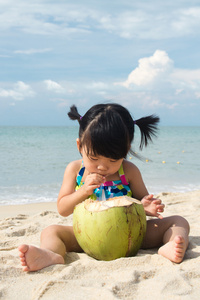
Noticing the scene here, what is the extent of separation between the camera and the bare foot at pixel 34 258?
216 cm

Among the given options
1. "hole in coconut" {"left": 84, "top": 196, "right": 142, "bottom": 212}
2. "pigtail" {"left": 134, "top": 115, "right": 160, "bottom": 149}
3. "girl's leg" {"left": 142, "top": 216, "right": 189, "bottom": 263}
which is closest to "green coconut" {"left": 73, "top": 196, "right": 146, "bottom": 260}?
"hole in coconut" {"left": 84, "top": 196, "right": 142, "bottom": 212}

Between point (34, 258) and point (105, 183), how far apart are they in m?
0.80

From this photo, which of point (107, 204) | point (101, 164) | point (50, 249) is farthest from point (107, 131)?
point (50, 249)

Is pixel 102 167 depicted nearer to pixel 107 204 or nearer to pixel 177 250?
pixel 107 204

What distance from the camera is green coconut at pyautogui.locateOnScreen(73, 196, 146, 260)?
7.43 feet

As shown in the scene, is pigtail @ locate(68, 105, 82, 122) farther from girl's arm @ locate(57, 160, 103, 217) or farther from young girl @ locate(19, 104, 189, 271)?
girl's arm @ locate(57, 160, 103, 217)

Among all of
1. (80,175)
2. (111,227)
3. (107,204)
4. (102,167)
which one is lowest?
(111,227)

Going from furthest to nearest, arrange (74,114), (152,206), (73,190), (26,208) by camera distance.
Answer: (26,208) < (74,114) < (73,190) < (152,206)

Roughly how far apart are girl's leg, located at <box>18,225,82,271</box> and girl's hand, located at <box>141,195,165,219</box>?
62cm

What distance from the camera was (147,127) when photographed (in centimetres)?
299

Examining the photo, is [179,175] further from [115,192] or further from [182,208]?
[115,192]

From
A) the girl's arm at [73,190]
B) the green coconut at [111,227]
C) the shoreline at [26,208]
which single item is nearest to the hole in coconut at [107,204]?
the green coconut at [111,227]

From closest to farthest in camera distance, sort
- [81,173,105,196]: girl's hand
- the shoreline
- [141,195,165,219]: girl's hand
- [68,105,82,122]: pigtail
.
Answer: [81,173,105,196]: girl's hand, [141,195,165,219]: girl's hand, [68,105,82,122]: pigtail, the shoreline

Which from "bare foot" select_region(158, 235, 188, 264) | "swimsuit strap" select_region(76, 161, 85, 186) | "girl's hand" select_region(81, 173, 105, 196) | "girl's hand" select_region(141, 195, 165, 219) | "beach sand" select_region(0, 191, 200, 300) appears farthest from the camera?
"swimsuit strap" select_region(76, 161, 85, 186)
